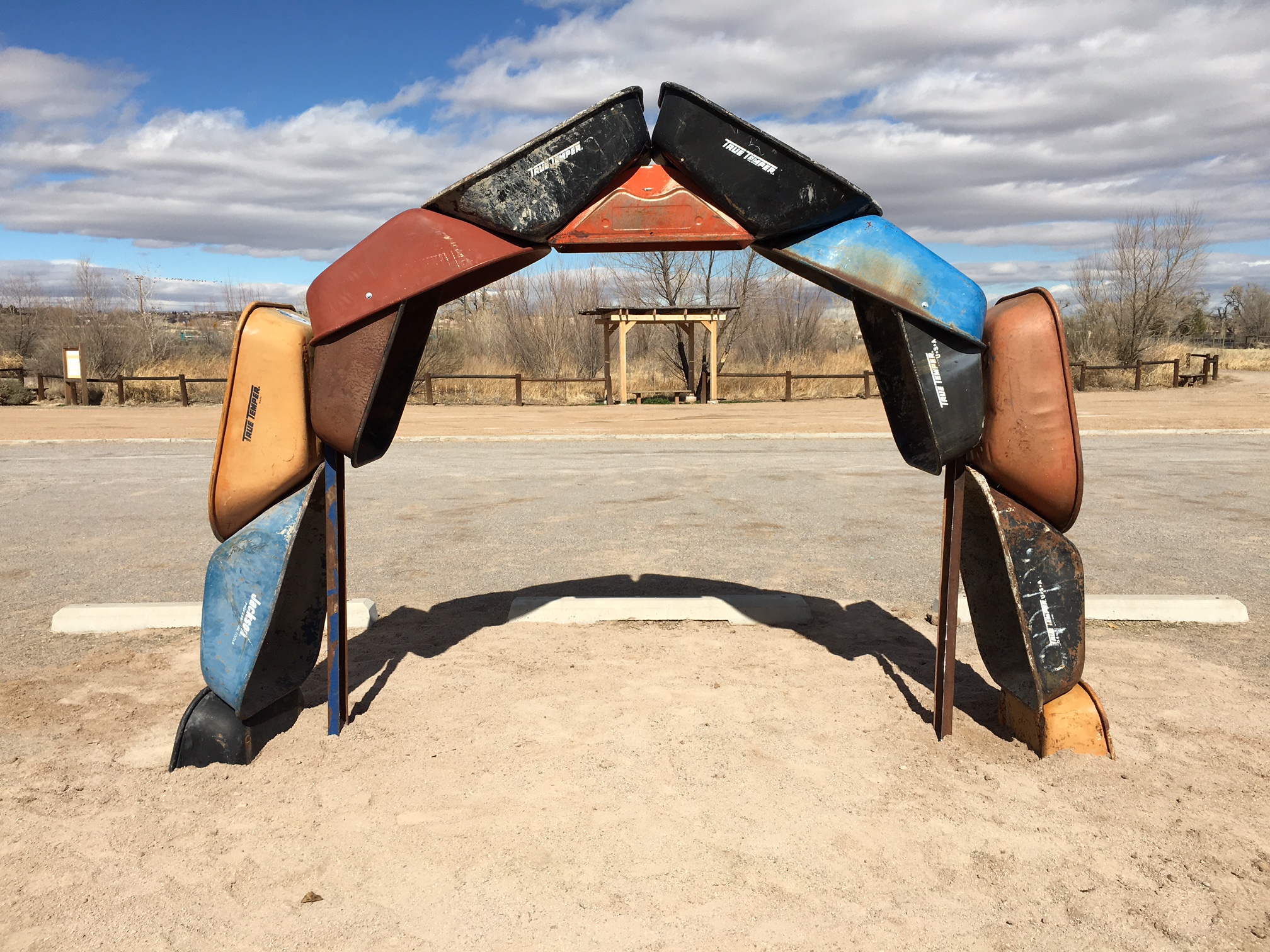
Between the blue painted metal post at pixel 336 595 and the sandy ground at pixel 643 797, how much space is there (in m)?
0.16

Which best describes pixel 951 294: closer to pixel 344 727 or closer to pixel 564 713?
pixel 564 713

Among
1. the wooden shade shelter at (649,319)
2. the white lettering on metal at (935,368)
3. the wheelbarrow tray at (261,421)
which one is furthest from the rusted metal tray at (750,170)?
the wooden shade shelter at (649,319)

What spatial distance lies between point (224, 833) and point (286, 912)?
1.73 feet

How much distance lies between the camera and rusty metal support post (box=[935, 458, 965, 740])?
130 inches

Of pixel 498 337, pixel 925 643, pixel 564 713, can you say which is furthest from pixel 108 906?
pixel 498 337

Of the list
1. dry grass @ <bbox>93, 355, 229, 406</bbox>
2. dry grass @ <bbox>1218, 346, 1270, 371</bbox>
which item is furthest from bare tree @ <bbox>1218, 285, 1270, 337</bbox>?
dry grass @ <bbox>93, 355, 229, 406</bbox>

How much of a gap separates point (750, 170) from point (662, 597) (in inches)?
113

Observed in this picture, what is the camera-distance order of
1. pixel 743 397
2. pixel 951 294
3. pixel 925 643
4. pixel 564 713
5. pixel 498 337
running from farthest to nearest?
pixel 498 337, pixel 743 397, pixel 925 643, pixel 564 713, pixel 951 294

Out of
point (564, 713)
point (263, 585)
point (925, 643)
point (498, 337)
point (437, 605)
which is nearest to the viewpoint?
point (263, 585)

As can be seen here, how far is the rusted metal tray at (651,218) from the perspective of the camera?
10.3 feet

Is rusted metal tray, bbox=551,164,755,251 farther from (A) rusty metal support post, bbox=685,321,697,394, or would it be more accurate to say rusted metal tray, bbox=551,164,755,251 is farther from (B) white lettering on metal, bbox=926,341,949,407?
(A) rusty metal support post, bbox=685,321,697,394

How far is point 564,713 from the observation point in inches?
144

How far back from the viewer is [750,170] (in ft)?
9.89

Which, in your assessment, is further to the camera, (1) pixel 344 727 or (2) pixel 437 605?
(2) pixel 437 605
